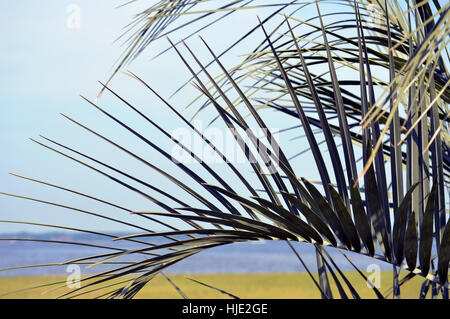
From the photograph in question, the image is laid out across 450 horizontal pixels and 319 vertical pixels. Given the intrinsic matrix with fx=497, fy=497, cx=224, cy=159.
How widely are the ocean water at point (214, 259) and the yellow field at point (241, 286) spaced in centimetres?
51

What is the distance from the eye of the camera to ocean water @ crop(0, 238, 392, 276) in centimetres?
1155

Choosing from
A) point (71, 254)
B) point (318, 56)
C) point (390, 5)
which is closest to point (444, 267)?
point (318, 56)

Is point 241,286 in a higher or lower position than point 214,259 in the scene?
lower

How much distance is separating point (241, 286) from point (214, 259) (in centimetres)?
305

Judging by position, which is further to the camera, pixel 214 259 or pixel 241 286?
pixel 214 259

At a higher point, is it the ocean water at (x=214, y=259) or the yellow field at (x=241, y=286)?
the ocean water at (x=214, y=259)

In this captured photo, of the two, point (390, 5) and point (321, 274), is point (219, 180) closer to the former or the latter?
point (321, 274)

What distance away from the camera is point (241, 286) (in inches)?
379

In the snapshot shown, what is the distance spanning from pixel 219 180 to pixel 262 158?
0.21 feet

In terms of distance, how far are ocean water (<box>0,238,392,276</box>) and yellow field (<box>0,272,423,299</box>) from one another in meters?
0.51

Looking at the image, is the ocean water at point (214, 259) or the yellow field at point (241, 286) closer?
the yellow field at point (241, 286)

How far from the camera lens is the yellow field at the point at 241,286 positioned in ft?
25.7

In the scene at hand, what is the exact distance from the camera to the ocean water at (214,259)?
1155 centimetres
